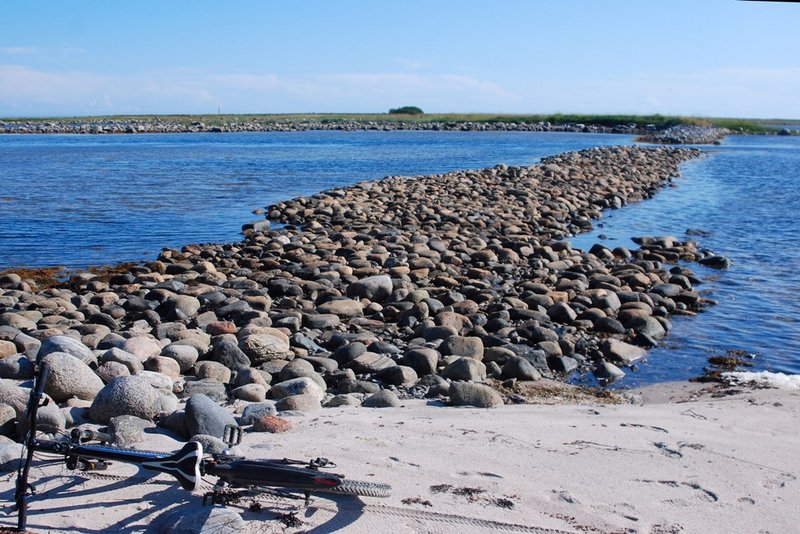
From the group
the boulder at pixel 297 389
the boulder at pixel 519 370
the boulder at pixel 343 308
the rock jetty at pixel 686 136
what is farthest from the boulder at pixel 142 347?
the rock jetty at pixel 686 136

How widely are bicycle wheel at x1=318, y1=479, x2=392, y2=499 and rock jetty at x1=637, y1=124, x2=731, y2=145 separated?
57578 millimetres

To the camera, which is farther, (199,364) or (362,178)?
(362,178)

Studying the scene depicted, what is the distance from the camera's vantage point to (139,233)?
1731 centimetres

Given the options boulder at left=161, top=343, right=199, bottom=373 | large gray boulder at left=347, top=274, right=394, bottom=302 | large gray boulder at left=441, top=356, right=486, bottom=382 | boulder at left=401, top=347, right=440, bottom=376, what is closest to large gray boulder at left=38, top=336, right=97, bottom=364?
boulder at left=161, top=343, right=199, bottom=373

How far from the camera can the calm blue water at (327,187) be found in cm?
1044

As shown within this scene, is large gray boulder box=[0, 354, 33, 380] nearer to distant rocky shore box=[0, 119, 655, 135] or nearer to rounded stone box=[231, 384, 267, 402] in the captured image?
rounded stone box=[231, 384, 267, 402]

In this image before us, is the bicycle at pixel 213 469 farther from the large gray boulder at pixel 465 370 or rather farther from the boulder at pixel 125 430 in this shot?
the large gray boulder at pixel 465 370

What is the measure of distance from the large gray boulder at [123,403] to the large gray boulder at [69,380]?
13.1 inches

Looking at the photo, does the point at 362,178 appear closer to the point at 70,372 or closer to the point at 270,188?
the point at 270,188

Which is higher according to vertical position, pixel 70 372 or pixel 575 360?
pixel 70 372

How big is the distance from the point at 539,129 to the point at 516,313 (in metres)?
73.8

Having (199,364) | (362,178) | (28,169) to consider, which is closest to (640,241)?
(199,364)

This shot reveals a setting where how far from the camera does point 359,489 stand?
4.00 metres

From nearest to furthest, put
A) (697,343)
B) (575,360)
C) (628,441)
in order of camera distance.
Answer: (628,441), (575,360), (697,343)
